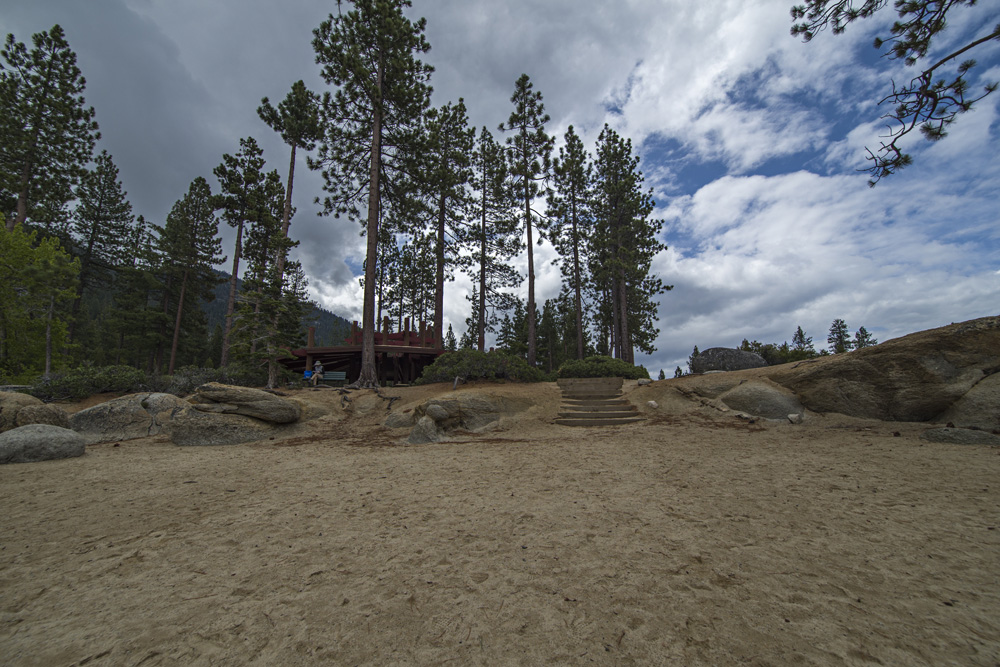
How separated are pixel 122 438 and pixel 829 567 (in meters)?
14.2

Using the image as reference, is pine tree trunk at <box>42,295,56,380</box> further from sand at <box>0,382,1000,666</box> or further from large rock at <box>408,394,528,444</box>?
large rock at <box>408,394,528,444</box>

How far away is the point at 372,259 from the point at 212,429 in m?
8.12

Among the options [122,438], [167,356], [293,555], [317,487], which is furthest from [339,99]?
[167,356]

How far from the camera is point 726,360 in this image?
17703 millimetres

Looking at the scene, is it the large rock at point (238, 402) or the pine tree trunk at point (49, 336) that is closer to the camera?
the large rock at point (238, 402)

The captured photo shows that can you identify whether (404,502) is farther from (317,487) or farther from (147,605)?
(147,605)

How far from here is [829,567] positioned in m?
2.76

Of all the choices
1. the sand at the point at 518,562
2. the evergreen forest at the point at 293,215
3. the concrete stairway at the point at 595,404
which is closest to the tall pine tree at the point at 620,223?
the evergreen forest at the point at 293,215

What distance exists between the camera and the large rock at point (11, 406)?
8.03 meters

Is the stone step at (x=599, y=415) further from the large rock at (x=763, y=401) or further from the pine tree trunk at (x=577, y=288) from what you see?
the pine tree trunk at (x=577, y=288)

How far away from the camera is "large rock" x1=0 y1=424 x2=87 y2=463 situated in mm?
6621

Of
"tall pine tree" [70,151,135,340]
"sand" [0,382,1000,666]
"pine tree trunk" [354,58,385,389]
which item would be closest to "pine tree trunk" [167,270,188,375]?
"tall pine tree" [70,151,135,340]

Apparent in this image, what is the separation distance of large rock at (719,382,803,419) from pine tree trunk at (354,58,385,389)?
40.3 feet

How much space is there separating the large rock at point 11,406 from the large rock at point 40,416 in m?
0.08
